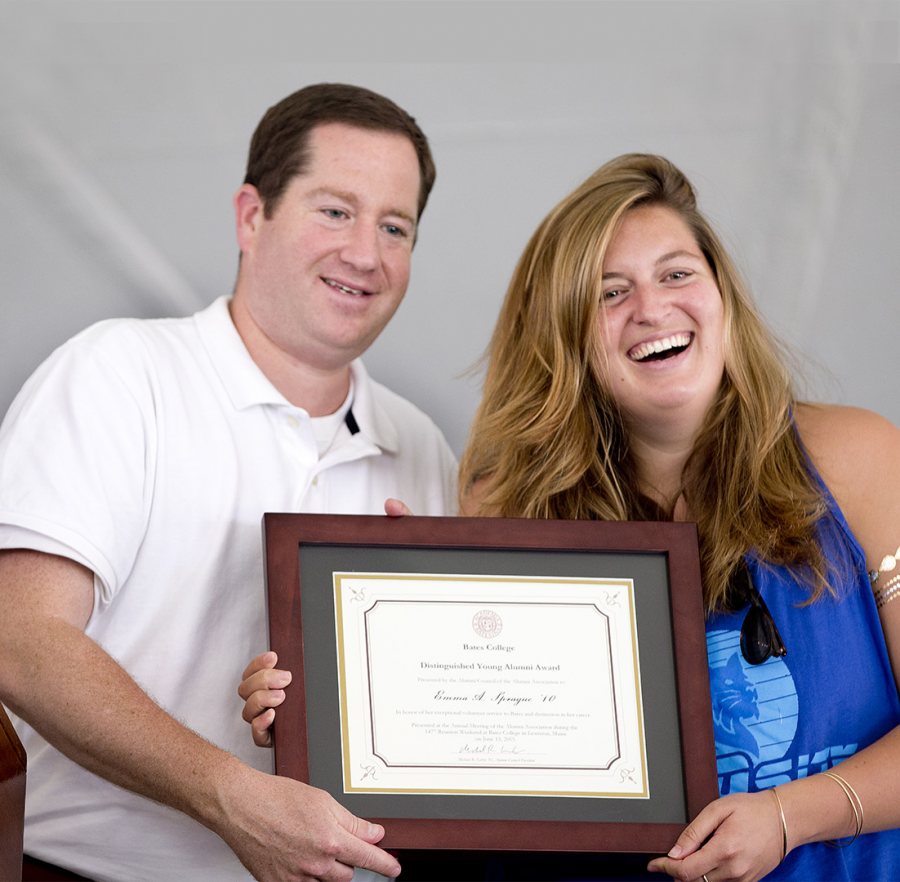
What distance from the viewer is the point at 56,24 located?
92.6 inches

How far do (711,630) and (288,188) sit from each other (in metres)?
1.03

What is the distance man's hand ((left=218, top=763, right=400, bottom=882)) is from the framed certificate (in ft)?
0.12

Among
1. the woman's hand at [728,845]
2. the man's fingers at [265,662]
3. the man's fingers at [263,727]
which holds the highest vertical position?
the man's fingers at [265,662]

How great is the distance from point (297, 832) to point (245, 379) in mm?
819

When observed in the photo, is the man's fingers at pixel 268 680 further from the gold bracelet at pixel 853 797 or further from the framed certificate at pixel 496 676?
the gold bracelet at pixel 853 797

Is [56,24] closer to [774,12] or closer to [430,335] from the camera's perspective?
[430,335]

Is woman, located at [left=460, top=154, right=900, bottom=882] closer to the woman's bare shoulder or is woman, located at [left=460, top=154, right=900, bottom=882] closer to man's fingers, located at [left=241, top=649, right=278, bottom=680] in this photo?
the woman's bare shoulder

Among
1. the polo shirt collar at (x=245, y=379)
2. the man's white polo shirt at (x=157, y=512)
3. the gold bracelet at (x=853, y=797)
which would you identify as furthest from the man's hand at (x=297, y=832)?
the polo shirt collar at (x=245, y=379)

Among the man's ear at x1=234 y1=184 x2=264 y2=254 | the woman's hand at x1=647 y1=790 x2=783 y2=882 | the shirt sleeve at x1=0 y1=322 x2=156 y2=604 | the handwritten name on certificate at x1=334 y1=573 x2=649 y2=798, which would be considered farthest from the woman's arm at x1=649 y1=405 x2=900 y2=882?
the man's ear at x1=234 y1=184 x2=264 y2=254

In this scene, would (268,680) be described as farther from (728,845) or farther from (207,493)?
(728,845)

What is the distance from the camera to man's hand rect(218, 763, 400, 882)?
4.95 feet

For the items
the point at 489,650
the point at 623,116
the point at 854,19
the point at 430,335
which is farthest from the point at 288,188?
the point at 854,19

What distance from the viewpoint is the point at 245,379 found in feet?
6.90

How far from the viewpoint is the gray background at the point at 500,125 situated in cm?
235
